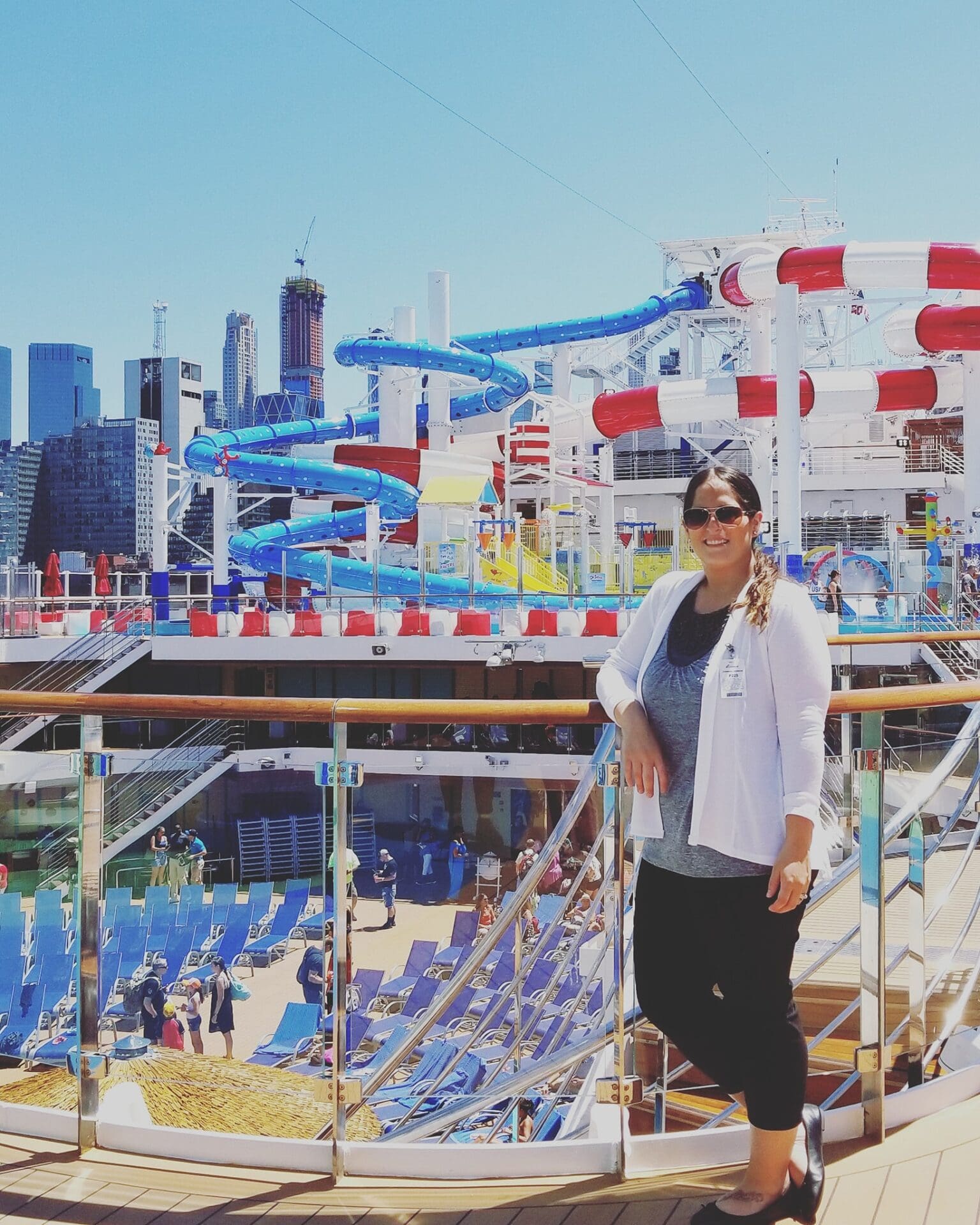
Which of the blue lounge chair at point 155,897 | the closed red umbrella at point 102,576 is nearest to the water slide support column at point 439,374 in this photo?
the closed red umbrella at point 102,576

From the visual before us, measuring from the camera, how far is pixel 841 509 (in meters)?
29.5

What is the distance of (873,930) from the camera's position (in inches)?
89.0

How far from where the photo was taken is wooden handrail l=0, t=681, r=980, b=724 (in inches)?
80.4

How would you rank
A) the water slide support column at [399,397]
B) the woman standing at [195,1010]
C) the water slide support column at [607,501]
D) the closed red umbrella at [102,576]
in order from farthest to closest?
the water slide support column at [399,397] → the water slide support column at [607,501] → the closed red umbrella at [102,576] → the woman standing at [195,1010]

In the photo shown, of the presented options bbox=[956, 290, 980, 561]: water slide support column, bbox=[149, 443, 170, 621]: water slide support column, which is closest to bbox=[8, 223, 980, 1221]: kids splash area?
bbox=[956, 290, 980, 561]: water slide support column

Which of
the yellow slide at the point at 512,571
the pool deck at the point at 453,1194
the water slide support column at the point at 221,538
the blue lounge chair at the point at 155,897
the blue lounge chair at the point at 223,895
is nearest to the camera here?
the pool deck at the point at 453,1194

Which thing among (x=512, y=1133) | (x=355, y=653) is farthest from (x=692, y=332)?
(x=512, y=1133)

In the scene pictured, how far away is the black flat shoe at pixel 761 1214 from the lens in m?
1.90

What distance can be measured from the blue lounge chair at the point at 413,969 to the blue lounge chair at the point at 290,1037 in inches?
8.6

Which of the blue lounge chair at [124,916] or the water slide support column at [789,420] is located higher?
the water slide support column at [789,420]

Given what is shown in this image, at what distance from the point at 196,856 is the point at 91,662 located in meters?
14.5

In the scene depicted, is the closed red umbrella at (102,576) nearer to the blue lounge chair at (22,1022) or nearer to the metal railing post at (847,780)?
the blue lounge chair at (22,1022)

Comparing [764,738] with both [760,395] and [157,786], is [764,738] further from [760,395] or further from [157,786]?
[760,395]

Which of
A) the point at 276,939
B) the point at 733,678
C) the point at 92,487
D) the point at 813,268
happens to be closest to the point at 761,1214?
the point at 733,678
